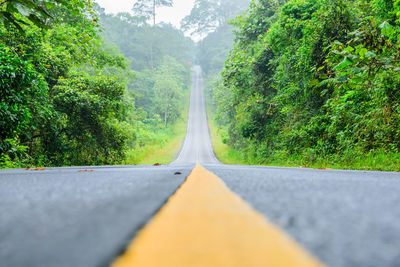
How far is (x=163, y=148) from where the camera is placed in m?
24.1

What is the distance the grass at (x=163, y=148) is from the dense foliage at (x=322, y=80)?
680 centimetres

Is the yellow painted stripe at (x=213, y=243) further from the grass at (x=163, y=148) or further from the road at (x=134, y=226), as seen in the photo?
the grass at (x=163, y=148)

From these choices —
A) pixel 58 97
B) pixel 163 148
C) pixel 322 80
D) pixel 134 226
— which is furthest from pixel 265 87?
pixel 163 148

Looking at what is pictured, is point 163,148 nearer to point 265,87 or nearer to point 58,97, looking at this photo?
point 265,87

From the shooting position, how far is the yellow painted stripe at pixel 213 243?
392mm

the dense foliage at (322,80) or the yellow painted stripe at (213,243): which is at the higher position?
the dense foliage at (322,80)

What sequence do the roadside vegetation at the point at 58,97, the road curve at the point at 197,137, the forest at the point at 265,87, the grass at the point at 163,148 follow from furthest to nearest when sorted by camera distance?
the road curve at the point at 197,137, the grass at the point at 163,148, the roadside vegetation at the point at 58,97, the forest at the point at 265,87

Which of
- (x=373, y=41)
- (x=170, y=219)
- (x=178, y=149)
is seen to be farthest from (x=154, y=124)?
(x=170, y=219)

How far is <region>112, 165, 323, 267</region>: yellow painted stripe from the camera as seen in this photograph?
392mm

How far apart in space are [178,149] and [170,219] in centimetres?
2386

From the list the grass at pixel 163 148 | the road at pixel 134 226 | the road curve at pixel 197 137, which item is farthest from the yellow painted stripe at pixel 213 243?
the grass at pixel 163 148

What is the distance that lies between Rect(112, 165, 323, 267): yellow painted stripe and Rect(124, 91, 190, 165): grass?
1082 centimetres

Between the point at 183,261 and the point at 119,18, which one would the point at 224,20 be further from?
the point at 183,261

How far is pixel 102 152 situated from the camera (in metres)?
9.97
